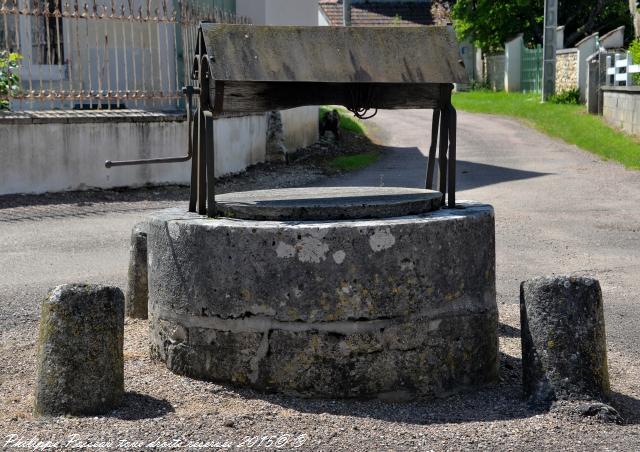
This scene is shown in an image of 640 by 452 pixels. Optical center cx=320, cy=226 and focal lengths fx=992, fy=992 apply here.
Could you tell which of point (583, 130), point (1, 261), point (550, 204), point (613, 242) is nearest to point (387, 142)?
point (583, 130)

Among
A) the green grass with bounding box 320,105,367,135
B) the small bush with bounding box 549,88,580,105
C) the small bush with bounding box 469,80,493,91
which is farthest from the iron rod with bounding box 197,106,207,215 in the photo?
the small bush with bounding box 469,80,493,91

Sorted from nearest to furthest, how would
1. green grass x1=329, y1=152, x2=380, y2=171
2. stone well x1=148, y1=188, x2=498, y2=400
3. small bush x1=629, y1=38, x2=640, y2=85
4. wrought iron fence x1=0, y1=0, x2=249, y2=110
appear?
stone well x1=148, y1=188, x2=498, y2=400 < wrought iron fence x1=0, y1=0, x2=249, y2=110 < green grass x1=329, y1=152, x2=380, y2=171 < small bush x1=629, y1=38, x2=640, y2=85

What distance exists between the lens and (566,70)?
1094 inches

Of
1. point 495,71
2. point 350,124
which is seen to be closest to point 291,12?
point 350,124

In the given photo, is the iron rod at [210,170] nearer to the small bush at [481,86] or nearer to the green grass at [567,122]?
the green grass at [567,122]

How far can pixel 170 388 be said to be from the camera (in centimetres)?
488

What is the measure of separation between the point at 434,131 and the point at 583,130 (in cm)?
1488

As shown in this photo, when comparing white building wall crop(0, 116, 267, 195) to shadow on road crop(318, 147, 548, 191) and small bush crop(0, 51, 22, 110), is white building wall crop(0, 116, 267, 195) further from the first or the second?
shadow on road crop(318, 147, 548, 191)

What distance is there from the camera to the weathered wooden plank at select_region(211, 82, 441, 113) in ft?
16.9

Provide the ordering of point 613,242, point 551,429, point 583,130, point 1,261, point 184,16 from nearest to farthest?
point 551,429 < point 1,261 < point 613,242 < point 184,16 < point 583,130

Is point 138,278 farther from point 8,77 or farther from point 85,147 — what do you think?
point 8,77

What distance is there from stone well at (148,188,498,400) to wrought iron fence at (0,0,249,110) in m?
8.28

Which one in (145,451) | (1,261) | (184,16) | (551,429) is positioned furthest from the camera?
(184,16)

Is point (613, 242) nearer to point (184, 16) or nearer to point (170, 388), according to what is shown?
point (170, 388)
